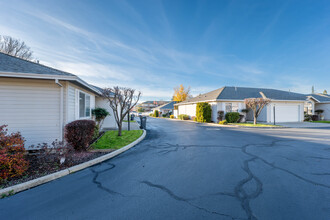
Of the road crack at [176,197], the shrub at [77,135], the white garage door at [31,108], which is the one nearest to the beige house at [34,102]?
the white garage door at [31,108]

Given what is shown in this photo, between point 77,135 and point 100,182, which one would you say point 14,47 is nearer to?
point 77,135

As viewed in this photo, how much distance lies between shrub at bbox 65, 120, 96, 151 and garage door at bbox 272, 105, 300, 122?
22.3 m

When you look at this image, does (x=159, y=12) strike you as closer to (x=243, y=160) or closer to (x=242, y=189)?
(x=243, y=160)

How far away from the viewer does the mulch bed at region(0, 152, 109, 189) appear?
10.7 ft

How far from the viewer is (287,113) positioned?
60.6ft

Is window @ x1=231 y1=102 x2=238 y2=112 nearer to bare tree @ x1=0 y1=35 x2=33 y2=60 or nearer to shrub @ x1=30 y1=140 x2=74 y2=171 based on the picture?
shrub @ x1=30 y1=140 x2=74 y2=171

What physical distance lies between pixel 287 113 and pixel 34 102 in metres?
25.9

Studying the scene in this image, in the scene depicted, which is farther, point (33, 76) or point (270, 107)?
point (270, 107)

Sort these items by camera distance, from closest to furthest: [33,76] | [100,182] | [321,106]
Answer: [100,182] → [33,76] → [321,106]

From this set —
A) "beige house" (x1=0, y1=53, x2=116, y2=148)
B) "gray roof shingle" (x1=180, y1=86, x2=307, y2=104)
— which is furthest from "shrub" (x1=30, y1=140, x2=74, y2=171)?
"gray roof shingle" (x1=180, y1=86, x2=307, y2=104)

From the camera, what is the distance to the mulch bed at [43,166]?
327cm

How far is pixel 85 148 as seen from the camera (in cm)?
553

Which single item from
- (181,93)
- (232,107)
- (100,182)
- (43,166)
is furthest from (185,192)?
(181,93)

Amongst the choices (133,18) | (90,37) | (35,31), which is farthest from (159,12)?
(35,31)
